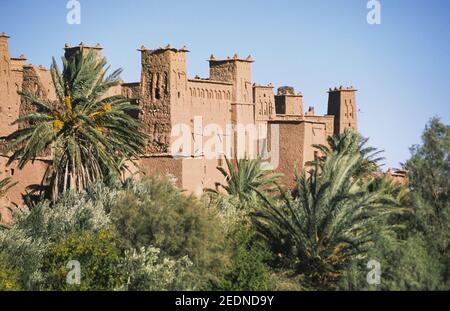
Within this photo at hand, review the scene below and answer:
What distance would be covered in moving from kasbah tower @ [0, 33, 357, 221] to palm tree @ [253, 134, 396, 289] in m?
9.65

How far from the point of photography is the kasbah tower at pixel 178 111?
37.7 metres

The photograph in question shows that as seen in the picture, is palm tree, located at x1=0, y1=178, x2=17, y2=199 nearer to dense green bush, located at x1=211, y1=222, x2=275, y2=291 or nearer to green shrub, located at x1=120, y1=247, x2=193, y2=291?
green shrub, located at x1=120, y1=247, x2=193, y2=291

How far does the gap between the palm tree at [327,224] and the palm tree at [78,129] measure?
7160 mm

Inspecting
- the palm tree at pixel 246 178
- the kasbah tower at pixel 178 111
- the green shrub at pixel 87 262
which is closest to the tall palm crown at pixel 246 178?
the palm tree at pixel 246 178

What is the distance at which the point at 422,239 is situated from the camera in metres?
26.1

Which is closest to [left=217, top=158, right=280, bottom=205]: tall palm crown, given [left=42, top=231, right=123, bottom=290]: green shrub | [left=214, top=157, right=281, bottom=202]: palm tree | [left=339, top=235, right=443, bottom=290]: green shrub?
[left=214, top=157, right=281, bottom=202]: palm tree

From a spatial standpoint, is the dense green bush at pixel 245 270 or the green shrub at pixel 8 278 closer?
the green shrub at pixel 8 278

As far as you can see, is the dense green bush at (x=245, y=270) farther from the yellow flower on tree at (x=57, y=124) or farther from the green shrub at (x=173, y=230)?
the yellow flower on tree at (x=57, y=124)

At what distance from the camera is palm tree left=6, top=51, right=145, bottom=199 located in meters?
32.8

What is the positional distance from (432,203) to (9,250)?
9.96 m

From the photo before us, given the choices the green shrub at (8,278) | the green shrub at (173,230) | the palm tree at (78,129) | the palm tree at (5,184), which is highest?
the palm tree at (78,129)
